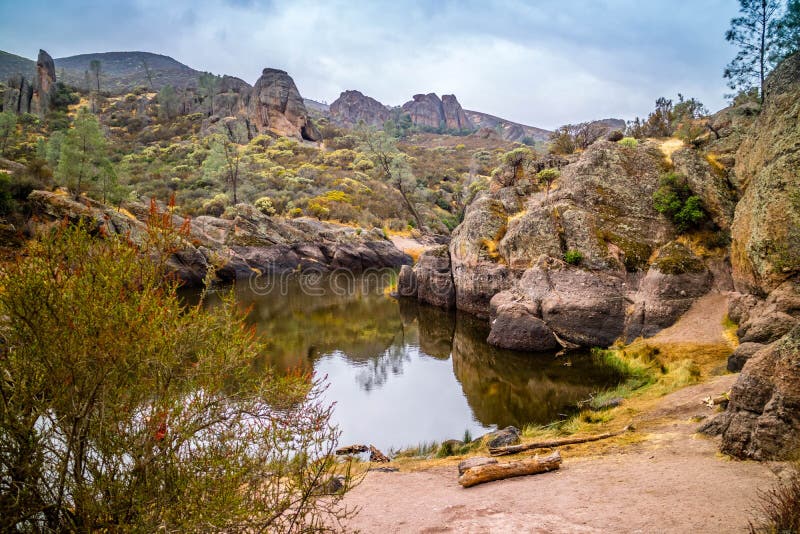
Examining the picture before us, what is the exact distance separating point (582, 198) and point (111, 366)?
20.8 meters

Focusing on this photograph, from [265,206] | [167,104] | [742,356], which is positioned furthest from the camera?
[167,104]

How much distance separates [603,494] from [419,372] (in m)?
11.2

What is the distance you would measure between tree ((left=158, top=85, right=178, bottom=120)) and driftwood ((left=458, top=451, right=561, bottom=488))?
312ft

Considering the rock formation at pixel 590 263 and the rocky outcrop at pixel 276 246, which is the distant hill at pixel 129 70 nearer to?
the rocky outcrop at pixel 276 246

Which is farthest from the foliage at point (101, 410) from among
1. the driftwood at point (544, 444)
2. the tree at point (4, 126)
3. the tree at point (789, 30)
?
the tree at point (4, 126)

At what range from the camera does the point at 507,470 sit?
7777 millimetres

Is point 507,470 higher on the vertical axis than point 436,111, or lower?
lower

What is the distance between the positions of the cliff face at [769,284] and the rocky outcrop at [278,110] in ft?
263

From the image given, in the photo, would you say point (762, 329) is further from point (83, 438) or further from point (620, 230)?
point (83, 438)

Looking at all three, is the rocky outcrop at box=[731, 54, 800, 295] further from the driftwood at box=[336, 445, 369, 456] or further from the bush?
the bush

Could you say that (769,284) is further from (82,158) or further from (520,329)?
(82,158)

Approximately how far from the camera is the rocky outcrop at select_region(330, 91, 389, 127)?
6909 inches

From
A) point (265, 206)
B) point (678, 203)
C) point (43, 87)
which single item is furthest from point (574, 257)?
point (43, 87)

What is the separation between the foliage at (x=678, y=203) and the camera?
1792 cm
